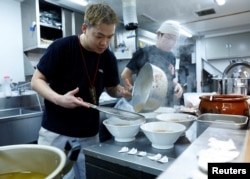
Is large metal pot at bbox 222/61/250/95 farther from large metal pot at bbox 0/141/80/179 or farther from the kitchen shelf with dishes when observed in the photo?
the kitchen shelf with dishes

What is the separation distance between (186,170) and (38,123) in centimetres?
215

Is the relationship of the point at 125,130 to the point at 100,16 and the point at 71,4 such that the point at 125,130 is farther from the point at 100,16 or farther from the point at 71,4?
the point at 71,4

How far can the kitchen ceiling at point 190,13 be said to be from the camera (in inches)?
122

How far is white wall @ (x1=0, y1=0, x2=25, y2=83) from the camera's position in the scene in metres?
2.76

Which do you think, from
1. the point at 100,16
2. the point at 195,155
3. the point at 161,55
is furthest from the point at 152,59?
the point at 195,155

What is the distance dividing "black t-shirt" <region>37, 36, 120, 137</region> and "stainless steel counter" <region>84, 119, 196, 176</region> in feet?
1.12

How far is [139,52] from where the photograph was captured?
1978 millimetres

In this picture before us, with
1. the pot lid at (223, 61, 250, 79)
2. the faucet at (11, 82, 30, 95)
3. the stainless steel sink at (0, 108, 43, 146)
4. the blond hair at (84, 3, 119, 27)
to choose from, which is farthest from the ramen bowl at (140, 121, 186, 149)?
the faucet at (11, 82, 30, 95)

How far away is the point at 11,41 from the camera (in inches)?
112

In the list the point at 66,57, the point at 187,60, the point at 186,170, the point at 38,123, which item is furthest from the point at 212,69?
the point at 186,170

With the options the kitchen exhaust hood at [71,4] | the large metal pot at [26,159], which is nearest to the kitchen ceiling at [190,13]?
the kitchen exhaust hood at [71,4]

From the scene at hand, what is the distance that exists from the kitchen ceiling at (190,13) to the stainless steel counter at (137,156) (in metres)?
2.48

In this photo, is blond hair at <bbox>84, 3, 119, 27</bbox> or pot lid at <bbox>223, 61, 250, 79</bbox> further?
pot lid at <bbox>223, 61, 250, 79</bbox>

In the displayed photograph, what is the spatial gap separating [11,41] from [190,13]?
2.94 m
